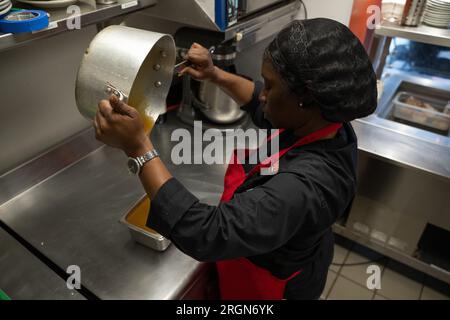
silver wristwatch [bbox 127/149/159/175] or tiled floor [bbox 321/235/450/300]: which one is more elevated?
silver wristwatch [bbox 127/149/159/175]

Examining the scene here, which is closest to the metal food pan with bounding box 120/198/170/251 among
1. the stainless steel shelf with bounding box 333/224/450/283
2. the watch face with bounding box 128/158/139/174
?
the watch face with bounding box 128/158/139/174

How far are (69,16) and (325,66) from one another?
1.97ft

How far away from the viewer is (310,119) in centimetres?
74

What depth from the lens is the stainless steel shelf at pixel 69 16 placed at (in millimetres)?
734

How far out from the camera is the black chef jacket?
64 cm

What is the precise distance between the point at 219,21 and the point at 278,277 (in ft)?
2.53

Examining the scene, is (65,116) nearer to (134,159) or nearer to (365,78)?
(134,159)

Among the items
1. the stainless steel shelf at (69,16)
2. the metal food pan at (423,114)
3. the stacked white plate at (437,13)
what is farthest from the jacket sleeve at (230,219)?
the metal food pan at (423,114)

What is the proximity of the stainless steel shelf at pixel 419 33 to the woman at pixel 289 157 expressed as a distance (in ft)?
2.67

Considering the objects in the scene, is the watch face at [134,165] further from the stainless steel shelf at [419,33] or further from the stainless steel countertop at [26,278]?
the stainless steel shelf at [419,33]

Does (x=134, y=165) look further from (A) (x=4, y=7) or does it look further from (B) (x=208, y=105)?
(B) (x=208, y=105)

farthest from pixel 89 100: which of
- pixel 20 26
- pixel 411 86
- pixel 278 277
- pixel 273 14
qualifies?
pixel 411 86

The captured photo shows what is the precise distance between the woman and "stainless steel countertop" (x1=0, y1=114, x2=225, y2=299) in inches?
10.7

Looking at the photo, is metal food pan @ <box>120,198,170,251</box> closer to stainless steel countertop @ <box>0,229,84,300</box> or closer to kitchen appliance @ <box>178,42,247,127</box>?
stainless steel countertop @ <box>0,229,84,300</box>
